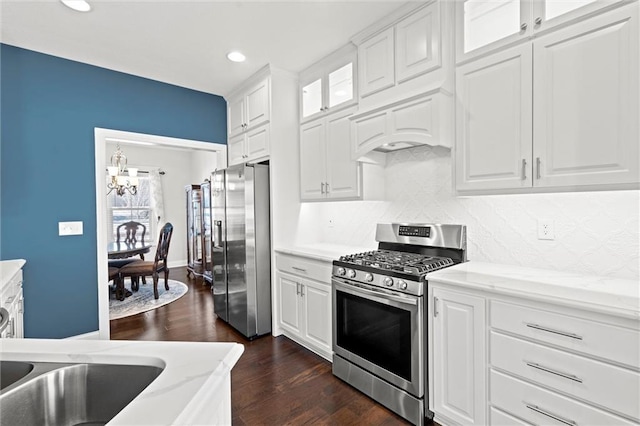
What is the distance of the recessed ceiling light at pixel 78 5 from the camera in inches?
84.8

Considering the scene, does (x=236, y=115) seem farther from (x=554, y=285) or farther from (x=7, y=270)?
(x=554, y=285)

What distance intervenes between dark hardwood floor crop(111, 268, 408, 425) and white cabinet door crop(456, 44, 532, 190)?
164 centimetres

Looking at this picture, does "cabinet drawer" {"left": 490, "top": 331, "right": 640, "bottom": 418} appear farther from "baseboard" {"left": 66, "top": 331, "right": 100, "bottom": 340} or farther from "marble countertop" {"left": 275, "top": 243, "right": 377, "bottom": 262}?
"baseboard" {"left": 66, "top": 331, "right": 100, "bottom": 340}

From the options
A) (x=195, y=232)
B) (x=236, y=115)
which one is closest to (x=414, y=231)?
(x=236, y=115)

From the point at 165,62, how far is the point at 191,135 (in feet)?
2.92

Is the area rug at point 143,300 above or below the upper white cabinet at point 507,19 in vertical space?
below

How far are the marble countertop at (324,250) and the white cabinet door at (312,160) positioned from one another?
0.52 metres

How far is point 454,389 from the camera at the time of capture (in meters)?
1.79

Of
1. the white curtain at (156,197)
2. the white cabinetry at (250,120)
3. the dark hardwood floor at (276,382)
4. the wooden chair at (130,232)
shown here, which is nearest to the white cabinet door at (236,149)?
the white cabinetry at (250,120)

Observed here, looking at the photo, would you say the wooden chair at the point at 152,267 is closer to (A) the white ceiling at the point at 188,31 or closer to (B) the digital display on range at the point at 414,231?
(A) the white ceiling at the point at 188,31

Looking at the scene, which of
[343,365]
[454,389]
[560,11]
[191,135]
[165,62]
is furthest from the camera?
[191,135]

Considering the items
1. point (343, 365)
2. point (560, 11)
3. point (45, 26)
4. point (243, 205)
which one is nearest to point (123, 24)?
point (45, 26)

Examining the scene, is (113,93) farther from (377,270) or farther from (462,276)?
(462,276)

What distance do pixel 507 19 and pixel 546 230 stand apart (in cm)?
129
